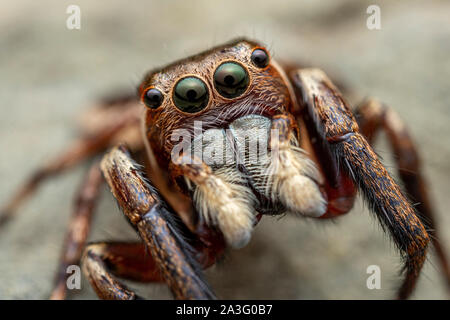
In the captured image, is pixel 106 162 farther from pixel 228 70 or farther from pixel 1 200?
pixel 1 200

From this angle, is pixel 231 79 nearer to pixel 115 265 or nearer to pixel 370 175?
pixel 370 175

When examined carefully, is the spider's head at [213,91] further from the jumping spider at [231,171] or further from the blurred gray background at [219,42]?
the blurred gray background at [219,42]

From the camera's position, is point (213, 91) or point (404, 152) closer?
point (213, 91)

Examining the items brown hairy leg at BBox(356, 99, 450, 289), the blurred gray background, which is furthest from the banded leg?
brown hairy leg at BBox(356, 99, 450, 289)

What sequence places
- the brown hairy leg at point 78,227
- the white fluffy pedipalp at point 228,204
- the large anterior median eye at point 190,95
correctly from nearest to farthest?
the white fluffy pedipalp at point 228,204, the large anterior median eye at point 190,95, the brown hairy leg at point 78,227

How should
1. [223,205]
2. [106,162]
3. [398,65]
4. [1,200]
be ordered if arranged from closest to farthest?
[223,205], [106,162], [1,200], [398,65]

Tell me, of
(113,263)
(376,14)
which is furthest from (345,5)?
(113,263)

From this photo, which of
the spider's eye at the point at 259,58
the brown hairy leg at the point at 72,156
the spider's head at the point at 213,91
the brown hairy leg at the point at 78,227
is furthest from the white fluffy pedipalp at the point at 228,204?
the brown hairy leg at the point at 72,156

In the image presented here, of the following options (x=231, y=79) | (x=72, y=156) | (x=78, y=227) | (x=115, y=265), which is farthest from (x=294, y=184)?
(x=72, y=156)
